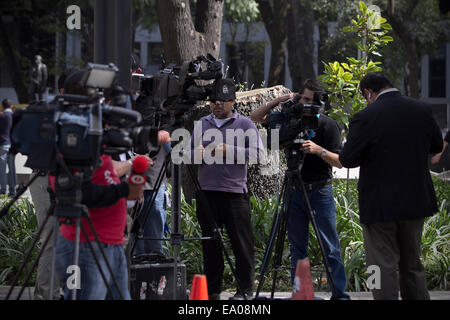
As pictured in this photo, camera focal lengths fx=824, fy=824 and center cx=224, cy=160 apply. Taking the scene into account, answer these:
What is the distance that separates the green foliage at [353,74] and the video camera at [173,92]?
3966mm

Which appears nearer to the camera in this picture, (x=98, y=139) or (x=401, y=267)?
(x=98, y=139)

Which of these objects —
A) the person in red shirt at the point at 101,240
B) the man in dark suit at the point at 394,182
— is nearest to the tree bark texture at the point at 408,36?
the man in dark suit at the point at 394,182

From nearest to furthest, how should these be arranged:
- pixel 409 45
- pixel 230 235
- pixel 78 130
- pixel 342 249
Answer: pixel 78 130 < pixel 230 235 < pixel 342 249 < pixel 409 45

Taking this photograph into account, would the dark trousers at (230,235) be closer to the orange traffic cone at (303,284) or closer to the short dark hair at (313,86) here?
the short dark hair at (313,86)

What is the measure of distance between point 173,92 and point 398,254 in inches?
86.5

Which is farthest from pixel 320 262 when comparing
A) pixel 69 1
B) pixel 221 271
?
pixel 69 1

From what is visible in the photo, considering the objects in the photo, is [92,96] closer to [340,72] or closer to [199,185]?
[199,185]

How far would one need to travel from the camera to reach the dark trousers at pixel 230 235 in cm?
739

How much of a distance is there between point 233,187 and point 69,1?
1550 cm

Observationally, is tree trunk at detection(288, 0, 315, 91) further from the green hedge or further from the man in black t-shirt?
the man in black t-shirt

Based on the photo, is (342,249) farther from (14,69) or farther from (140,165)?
(14,69)

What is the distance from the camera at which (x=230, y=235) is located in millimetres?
7445

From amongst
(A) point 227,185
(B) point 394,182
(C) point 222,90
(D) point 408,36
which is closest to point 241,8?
(D) point 408,36

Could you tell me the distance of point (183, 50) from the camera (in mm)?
11438
